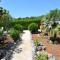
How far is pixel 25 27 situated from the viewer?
4544cm

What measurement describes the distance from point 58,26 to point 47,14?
351 cm

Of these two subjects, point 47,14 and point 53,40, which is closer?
point 53,40

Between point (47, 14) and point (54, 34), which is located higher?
point (47, 14)

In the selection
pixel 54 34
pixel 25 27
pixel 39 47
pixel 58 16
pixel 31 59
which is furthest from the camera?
pixel 25 27

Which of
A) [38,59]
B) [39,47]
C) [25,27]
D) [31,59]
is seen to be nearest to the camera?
[38,59]

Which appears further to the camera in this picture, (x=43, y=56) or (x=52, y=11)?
(x=52, y=11)

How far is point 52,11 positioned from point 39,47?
8.93 meters

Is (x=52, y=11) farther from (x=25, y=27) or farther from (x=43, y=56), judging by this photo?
(x=25, y=27)

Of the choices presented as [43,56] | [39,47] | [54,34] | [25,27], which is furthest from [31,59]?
[25,27]

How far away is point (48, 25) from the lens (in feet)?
93.5

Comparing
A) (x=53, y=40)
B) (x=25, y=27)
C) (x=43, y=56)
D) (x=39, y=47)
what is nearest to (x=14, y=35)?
(x=53, y=40)

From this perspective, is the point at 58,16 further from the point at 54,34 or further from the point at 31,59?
the point at 31,59

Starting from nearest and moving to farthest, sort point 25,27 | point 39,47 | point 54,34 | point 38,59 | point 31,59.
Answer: point 38,59 → point 31,59 → point 39,47 → point 54,34 → point 25,27

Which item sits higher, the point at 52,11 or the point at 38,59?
the point at 52,11
